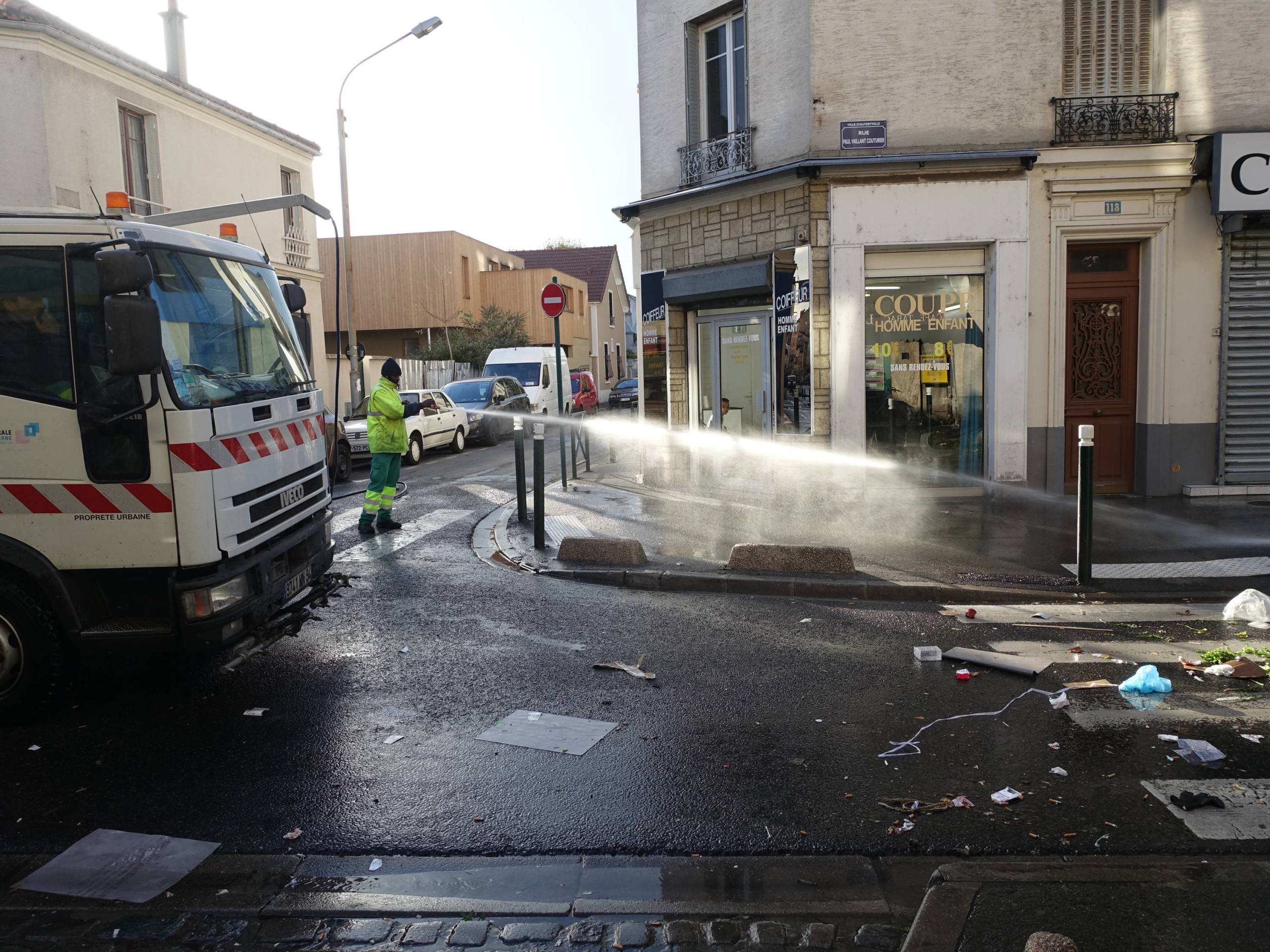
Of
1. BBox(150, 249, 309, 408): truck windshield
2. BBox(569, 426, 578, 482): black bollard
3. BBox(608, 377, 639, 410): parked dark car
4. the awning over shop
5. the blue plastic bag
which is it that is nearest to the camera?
BBox(150, 249, 309, 408): truck windshield

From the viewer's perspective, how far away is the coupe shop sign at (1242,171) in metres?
10.9

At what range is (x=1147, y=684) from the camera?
5.22 m

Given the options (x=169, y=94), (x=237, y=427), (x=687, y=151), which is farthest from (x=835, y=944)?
(x=169, y=94)

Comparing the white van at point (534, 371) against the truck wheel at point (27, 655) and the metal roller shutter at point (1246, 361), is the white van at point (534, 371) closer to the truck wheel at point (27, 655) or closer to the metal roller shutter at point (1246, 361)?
the metal roller shutter at point (1246, 361)

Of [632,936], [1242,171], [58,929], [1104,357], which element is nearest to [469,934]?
[632,936]

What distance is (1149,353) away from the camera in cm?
1165

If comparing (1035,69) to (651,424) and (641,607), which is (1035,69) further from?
(641,607)

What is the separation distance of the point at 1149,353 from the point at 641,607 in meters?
8.05

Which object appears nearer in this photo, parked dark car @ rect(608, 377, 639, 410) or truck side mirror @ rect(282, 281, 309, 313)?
truck side mirror @ rect(282, 281, 309, 313)

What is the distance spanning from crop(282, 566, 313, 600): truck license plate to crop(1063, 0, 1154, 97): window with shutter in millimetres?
10596

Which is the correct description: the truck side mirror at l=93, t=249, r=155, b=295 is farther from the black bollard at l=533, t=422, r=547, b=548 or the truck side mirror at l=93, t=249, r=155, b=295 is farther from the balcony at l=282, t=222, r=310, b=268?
the balcony at l=282, t=222, r=310, b=268

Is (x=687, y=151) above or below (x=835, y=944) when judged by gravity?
above

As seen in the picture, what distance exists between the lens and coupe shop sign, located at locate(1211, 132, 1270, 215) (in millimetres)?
10898

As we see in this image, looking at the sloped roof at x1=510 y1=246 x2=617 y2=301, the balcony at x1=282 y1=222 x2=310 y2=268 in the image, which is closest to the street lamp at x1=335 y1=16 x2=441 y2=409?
the balcony at x1=282 y1=222 x2=310 y2=268
